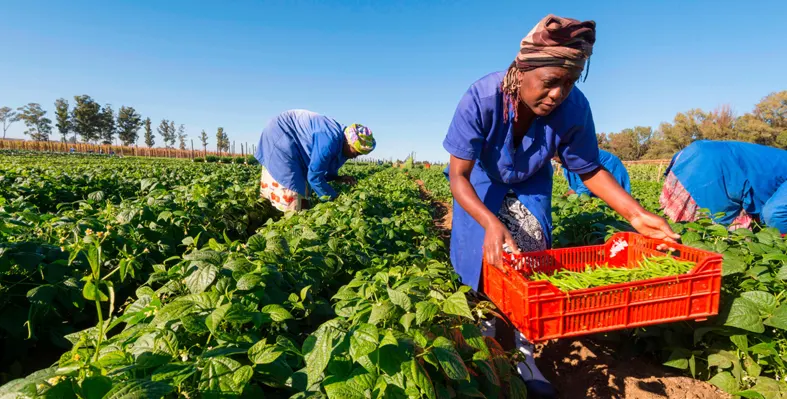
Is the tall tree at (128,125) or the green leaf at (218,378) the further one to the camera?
the tall tree at (128,125)

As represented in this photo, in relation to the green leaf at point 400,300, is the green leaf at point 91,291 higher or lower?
higher

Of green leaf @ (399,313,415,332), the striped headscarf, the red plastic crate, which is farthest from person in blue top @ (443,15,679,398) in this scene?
green leaf @ (399,313,415,332)

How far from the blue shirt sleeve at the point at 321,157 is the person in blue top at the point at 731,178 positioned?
3.31m

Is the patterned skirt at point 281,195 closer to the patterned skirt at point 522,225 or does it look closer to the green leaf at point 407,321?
the patterned skirt at point 522,225

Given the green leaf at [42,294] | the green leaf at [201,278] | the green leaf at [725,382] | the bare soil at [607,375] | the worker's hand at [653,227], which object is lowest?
the bare soil at [607,375]

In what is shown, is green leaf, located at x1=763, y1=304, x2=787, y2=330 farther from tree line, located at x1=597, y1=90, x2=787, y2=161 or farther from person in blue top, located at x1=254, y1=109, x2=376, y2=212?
tree line, located at x1=597, y1=90, x2=787, y2=161

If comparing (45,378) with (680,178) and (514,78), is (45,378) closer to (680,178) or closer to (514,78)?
(514,78)

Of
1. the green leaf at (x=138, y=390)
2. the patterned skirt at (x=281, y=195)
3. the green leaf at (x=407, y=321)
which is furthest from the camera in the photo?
the patterned skirt at (x=281, y=195)

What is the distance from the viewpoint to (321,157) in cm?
439

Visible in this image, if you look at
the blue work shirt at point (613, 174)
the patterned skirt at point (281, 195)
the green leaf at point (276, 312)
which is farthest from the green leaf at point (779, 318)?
the patterned skirt at point (281, 195)

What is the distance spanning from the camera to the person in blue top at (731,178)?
3.18 meters

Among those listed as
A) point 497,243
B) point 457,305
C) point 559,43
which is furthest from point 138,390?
point 559,43

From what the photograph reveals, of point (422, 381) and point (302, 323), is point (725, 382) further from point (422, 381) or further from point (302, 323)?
point (302, 323)

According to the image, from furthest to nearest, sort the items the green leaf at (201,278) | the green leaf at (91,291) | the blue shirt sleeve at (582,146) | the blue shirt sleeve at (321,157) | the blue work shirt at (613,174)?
the blue work shirt at (613,174), the blue shirt sleeve at (321,157), the blue shirt sleeve at (582,146), the green leaf at (201,278), the green leaf at (91,291)
